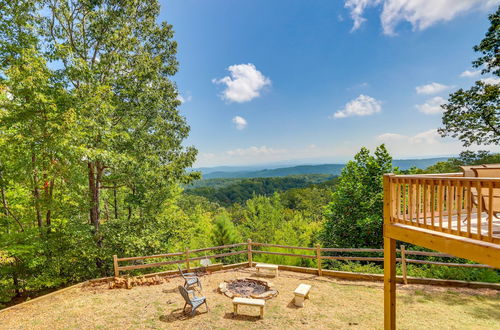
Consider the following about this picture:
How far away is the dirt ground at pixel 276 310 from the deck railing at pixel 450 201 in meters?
2.85

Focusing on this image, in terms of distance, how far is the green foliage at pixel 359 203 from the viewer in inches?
459

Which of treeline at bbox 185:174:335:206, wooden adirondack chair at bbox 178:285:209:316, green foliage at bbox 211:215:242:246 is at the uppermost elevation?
wooden adirondack chair at bbox 178:285:209:316

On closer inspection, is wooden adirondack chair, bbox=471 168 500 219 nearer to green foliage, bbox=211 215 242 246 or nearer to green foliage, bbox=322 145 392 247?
green foliage, bbox=322 145 392 247

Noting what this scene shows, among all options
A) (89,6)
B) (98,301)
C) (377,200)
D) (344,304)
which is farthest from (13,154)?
(377,200)

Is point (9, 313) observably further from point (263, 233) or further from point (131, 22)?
point (263, 233)

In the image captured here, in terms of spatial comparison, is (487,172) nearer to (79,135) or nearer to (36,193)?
(79,135)

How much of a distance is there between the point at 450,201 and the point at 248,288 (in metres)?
6.21

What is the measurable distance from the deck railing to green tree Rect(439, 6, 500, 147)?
36.9 feet

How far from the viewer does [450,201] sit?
137 inches

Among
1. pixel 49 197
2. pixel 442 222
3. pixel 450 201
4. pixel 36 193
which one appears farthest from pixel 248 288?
pixel 36 193

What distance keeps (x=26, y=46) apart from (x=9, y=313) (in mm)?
8559

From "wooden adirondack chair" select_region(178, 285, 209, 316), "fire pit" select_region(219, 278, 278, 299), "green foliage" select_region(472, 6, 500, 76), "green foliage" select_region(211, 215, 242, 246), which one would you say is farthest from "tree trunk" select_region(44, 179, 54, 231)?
"green foliage" select_region(472, 6, 500, 76)

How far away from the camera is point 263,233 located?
18484mm

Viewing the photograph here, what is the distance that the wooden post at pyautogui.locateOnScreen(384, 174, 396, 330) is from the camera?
4316 millimetres
